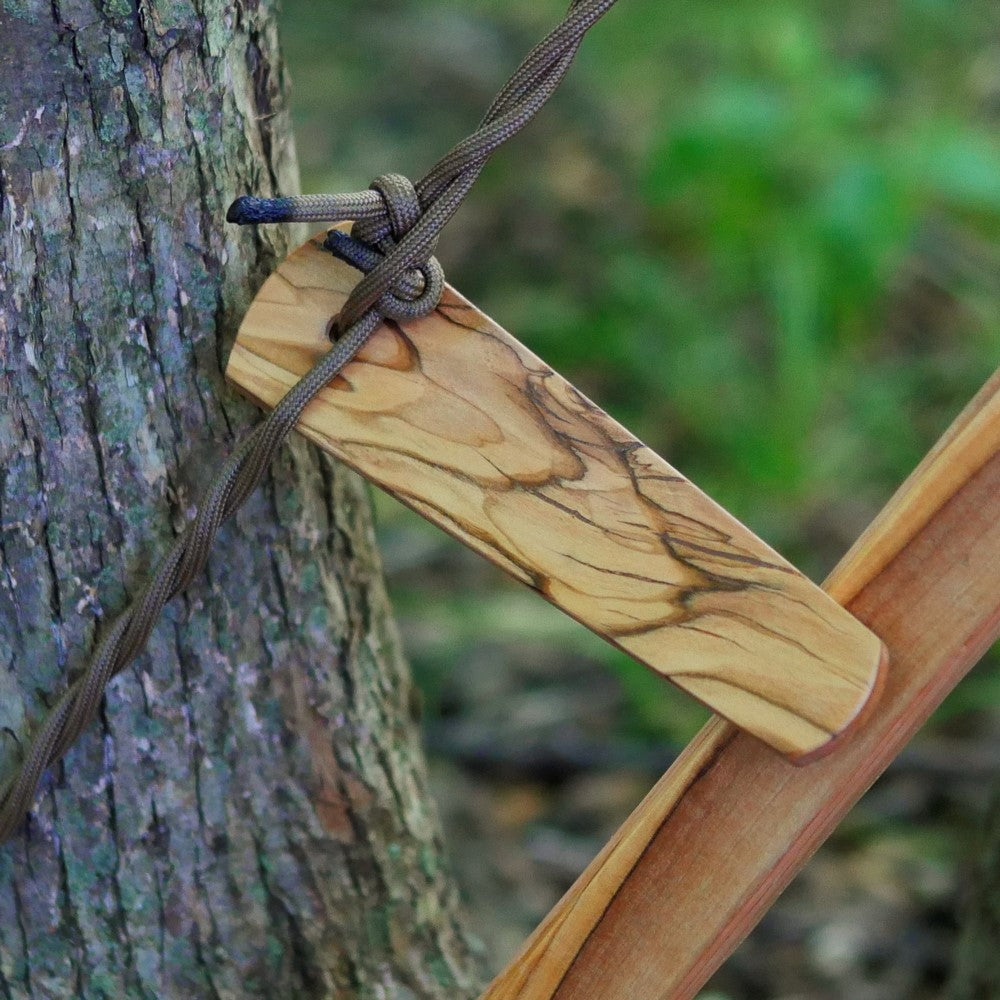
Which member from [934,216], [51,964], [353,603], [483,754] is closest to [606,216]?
[934,216]

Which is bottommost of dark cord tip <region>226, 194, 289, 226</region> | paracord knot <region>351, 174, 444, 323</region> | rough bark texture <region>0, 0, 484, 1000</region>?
rough bark texture <region>0, 0, 484, 1000</region>

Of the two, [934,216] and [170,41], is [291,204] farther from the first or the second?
[934,216]

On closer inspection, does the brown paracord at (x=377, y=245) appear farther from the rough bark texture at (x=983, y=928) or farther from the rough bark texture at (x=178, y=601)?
the rough bark texture at (x=983, y=928)

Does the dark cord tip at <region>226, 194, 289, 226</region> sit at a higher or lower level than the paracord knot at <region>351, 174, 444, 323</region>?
lower

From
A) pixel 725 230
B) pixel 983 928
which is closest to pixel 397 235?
pixel 983 928

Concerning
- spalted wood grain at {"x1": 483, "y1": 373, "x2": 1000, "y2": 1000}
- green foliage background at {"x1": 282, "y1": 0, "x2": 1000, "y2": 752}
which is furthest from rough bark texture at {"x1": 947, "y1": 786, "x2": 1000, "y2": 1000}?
green foliage background at {"x1": 282, "y1": 0, "x2": 1000, "y2": 752}

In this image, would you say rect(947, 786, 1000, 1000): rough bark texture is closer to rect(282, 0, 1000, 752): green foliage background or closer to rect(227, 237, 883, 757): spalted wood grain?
rect(227, 237, 883, 757): spalted wood grain
